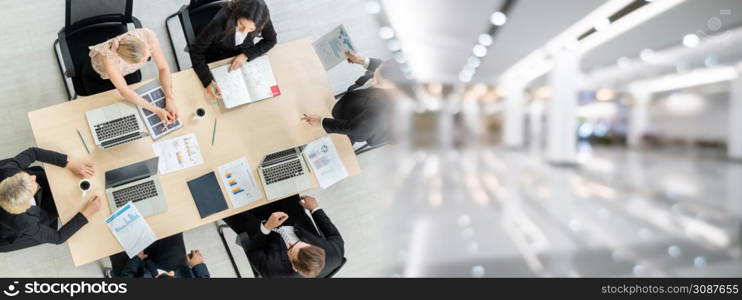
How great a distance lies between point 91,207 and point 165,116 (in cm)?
59

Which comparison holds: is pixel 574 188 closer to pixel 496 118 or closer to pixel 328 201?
pixel 328 201

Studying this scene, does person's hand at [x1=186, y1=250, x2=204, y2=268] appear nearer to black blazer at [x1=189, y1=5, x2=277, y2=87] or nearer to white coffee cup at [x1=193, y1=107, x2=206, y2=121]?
white coffee cup at [x1=193, y1=107, x2=206, y2=121]

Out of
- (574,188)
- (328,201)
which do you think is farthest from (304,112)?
(574,188)

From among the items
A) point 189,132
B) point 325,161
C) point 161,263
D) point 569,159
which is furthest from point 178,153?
point 569,159

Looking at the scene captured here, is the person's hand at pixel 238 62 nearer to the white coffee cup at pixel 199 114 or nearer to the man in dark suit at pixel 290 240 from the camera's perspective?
the white coffee cup at pixel 199 114

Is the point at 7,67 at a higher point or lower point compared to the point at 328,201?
higher

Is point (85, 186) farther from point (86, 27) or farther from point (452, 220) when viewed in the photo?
point (452, 220)

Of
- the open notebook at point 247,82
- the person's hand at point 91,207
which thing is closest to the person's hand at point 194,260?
the person's hand at point 91,207

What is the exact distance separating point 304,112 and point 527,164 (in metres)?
10.7

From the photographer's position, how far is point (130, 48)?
2041mm

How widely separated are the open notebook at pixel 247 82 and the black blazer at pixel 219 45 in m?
0.05

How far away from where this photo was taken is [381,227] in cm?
300

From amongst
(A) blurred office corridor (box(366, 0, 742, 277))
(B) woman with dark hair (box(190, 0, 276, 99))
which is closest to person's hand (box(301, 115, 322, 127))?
(B) woman with dark hair (box(190, 0, 276, 99))

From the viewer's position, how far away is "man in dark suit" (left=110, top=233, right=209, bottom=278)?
7.47 ft
